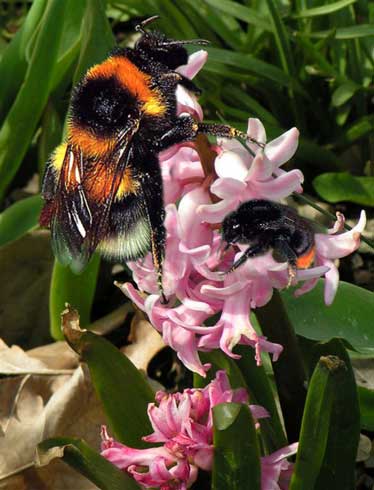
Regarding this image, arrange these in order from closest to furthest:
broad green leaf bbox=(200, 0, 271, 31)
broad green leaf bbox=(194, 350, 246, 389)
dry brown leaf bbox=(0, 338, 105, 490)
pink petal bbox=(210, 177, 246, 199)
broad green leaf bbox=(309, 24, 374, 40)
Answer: pink petal bbox=(210, 177, 246, 199) < broad green leaf bbox=(194, 350, 246, 389) < dry brown leaf bbox=(0, 338, 105, 490) < broad green leaf bbox=(309, 24, 374, 40) < broad green leaf bbox=(200, 0, 271, 31)

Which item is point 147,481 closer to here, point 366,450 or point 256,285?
point 256,285

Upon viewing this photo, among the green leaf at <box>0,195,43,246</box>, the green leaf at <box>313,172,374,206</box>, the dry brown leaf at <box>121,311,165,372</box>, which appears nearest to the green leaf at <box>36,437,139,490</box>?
the dry brown leaf at <box>121,311,165,372</box>

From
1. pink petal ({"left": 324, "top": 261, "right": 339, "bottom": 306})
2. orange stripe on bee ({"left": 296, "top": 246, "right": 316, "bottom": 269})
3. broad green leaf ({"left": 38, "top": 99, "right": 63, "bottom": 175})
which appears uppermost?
orange stripe on bee ({"left": 296, "top": 246, "right": 316, "bottom": 269})

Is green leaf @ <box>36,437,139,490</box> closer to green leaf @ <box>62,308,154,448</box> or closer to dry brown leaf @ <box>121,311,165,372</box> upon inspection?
green leaf @ <box>62,308,154,448</box>

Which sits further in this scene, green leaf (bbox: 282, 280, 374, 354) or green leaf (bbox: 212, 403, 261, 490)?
green leaf (bbox: 282, 280, 374, 354)

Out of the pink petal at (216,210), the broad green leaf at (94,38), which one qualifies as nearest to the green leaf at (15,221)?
the broad green leaf at (94,38)

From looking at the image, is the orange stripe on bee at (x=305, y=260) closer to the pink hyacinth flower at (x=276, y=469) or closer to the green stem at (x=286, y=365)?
the green stem at (x=286, y=365)

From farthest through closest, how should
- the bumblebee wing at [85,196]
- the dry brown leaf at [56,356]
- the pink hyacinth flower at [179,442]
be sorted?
the dry brown leaf at [56,356] → the pink hyacinth flower at [179,442] → the bumblebee wing at [85,196]
